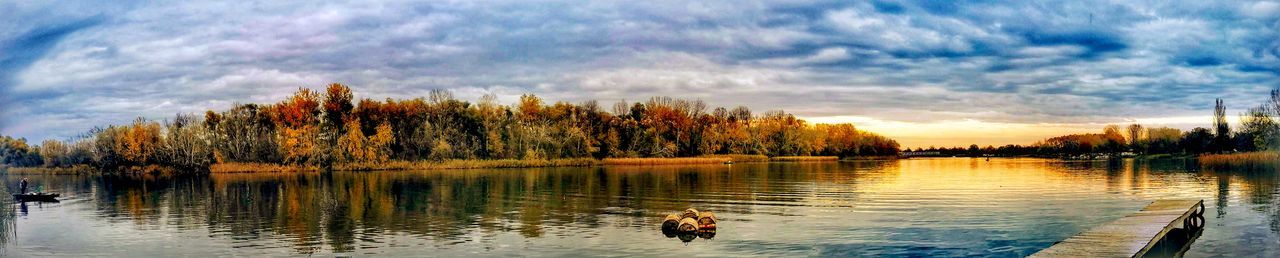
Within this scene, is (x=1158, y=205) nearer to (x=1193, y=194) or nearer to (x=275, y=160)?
(x=1193, y=194)

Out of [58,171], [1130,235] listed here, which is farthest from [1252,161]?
[58,171]

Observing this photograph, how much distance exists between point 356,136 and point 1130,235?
345ft

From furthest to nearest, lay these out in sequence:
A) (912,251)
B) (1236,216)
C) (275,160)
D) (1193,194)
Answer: (275,160) < (1193,194) < (1236,216) < (912,251)

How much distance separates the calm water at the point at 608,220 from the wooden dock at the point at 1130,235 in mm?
1156

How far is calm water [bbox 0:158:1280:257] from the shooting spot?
1121 inches

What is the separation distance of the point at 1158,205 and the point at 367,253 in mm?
33191

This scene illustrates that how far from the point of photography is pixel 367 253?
27359 millimetres

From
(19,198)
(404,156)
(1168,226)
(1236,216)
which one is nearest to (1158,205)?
(1236,216)

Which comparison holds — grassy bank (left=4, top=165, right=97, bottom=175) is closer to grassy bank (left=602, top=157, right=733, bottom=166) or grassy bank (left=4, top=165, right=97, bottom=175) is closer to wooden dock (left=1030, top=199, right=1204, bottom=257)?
grassy bank (left=602, top=157, right=733, bottom=166)

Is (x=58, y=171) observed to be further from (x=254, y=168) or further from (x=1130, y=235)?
(x=1130, y=235)

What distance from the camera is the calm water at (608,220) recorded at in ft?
93.4

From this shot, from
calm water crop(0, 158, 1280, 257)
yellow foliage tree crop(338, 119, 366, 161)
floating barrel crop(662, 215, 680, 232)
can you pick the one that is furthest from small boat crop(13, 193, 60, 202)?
yellow foliage tree crop(338, 119, 366, 161)

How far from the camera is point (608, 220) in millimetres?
37156

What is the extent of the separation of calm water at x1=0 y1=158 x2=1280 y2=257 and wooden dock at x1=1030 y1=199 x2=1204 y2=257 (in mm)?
1156
